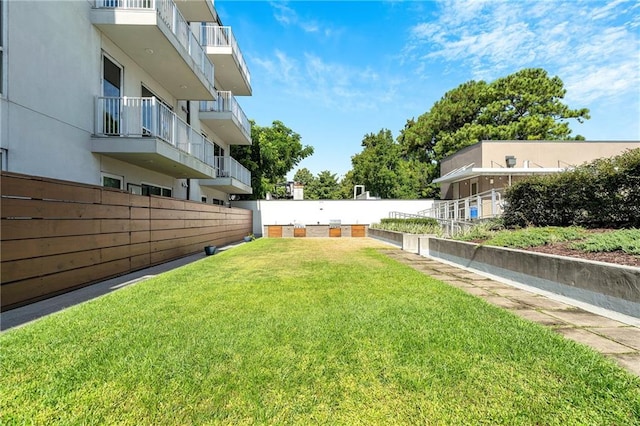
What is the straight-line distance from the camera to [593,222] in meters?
7.16

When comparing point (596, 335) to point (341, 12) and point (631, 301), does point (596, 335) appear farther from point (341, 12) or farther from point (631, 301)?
point (341, 12)

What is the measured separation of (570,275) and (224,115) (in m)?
14.9

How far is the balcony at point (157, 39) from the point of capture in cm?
790

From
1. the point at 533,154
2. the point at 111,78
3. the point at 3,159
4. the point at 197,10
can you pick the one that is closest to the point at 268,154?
the point at 197,10

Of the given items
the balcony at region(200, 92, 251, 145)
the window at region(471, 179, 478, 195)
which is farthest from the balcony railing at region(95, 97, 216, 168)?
the window at region(471, 179, 478, 195)

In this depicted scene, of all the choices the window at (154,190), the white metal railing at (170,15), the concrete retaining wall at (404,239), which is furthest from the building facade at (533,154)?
the window at (154,190)

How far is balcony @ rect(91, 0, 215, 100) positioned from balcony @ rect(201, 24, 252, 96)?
319 centimetres

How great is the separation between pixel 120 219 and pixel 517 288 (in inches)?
311

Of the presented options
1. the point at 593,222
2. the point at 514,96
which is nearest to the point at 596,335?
the point at 593,222

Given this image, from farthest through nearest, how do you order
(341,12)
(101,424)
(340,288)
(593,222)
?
(341,12), (593,222), (340,288), (101,424)

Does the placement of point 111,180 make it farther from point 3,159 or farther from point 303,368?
point 303,368

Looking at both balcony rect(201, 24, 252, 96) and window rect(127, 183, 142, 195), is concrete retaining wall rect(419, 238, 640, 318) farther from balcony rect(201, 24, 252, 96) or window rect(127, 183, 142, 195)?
balcony rect(201, 24, 252, 96)

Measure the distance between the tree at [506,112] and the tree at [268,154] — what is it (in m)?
14.8

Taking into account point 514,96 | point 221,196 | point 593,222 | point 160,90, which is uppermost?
point 514,96
